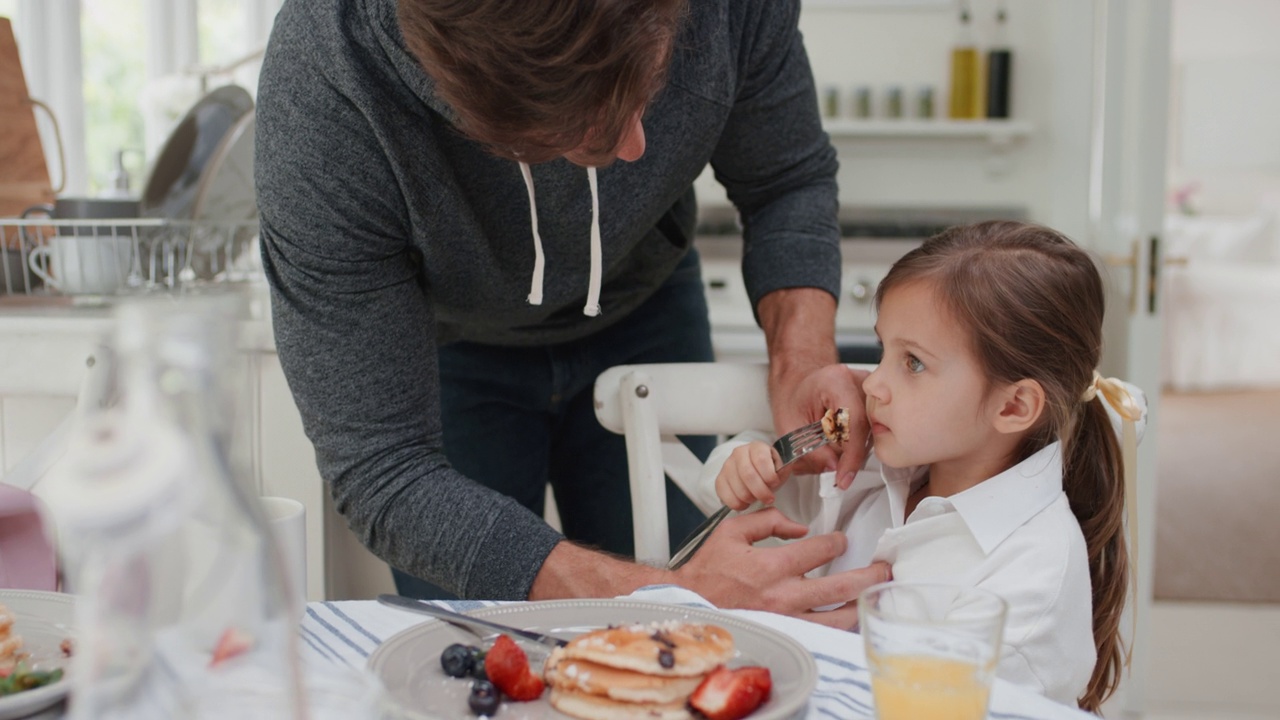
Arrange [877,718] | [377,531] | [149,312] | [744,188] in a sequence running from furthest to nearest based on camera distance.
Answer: [744,188] < [377,531] < [877,718] < [149,312]

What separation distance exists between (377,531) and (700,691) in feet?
2.13

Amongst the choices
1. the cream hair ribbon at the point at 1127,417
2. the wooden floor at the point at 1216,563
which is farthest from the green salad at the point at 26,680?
the wooden floor at the point at 1216,563

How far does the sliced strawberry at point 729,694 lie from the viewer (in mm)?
591

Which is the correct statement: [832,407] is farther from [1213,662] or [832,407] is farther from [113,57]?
[113,57]

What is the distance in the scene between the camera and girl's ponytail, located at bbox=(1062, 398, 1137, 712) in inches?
44.0

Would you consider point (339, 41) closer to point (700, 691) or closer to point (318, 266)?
point (318, 266)

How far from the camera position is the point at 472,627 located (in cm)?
73

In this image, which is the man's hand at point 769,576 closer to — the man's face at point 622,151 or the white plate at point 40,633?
the man's face at point 622,151

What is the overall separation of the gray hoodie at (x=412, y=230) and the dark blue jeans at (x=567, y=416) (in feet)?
0.57

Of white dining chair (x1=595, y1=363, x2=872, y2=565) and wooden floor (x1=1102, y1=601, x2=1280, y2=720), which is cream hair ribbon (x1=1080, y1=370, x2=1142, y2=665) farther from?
wooden floor (x1=1102, y1=601, x2=1280, y2=720)

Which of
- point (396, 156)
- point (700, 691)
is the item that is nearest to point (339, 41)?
point (396, 156)

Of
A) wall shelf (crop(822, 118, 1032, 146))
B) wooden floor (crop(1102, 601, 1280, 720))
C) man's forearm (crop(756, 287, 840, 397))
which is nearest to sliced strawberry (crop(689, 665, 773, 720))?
man's forearm (crop(756, 287, 840, 397))

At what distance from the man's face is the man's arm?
366mm

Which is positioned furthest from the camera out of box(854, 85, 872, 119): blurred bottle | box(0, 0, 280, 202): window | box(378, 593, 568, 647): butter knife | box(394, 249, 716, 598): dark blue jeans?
box(854, 85, 872, 119): blurred bottle
